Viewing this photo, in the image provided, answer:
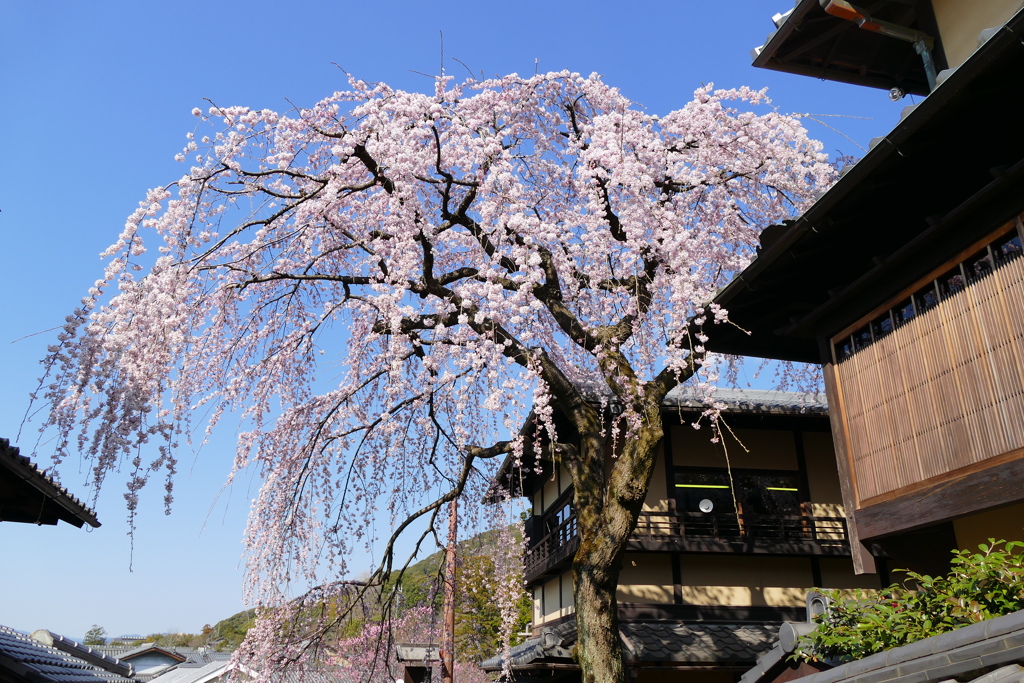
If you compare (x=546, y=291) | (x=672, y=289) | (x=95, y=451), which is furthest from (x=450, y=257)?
(x=95, y=451)

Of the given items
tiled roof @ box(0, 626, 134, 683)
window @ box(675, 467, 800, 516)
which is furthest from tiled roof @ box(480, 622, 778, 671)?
tiled roof @ box(0, 626, 134, 683)

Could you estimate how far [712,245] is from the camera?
8359 mm

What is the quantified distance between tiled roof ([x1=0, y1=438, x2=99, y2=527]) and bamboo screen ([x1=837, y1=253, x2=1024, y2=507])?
22.8ft

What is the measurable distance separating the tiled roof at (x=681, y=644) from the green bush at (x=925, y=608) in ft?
19.6

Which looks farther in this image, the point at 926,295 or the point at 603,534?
the point at 603,534

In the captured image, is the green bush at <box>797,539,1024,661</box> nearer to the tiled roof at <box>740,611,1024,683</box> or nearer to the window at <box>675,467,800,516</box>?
the tiled roof at <box>740,611,1024,683</box>

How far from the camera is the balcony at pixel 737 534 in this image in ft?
40.3

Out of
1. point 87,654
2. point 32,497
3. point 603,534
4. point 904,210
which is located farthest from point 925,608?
point 87,654

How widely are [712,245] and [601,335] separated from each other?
1744mm

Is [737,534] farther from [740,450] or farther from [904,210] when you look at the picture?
[904,210]

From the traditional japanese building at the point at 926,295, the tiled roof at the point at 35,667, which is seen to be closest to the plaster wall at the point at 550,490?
the tiled roof at the point at 35,667

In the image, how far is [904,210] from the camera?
5758 millimetres

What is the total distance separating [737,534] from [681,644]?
2595 millimetres

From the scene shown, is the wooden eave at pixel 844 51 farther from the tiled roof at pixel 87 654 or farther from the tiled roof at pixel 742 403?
the tiled roof at pixel 87 654
